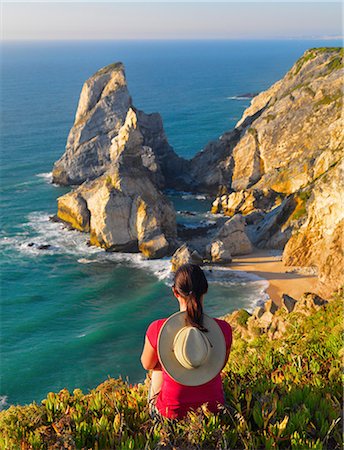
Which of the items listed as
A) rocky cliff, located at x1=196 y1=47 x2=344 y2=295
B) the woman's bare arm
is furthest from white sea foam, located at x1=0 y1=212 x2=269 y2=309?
the woman's bare arm

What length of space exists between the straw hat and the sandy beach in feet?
99.1

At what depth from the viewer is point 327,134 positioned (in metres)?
59.0

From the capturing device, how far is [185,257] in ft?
139

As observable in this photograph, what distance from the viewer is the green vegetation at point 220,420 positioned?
601 centimetres

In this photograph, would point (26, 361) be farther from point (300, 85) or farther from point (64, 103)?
point (64, 103)

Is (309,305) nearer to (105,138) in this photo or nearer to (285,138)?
(285,138)

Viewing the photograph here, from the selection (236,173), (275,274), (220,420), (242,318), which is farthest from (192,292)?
(236,173)

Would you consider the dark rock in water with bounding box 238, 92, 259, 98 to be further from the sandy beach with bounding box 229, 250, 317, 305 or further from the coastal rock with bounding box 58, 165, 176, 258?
the sandy beach with bounding box 229, 250, 317, 305

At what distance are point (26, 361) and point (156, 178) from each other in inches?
1561

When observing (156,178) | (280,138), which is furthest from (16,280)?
(280,138)

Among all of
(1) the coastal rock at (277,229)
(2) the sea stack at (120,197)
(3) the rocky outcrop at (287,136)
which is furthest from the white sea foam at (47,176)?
(1) the coastal rock at (277,229)

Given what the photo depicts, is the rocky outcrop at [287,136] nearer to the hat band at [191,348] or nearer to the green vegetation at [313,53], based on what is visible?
the green vegetation at [313,53]

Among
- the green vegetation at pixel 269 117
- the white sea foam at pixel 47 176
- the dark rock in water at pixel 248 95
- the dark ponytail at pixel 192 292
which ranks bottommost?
the white sea foam at pixel 47 176

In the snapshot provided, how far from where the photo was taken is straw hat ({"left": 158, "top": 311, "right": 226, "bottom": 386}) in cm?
599
